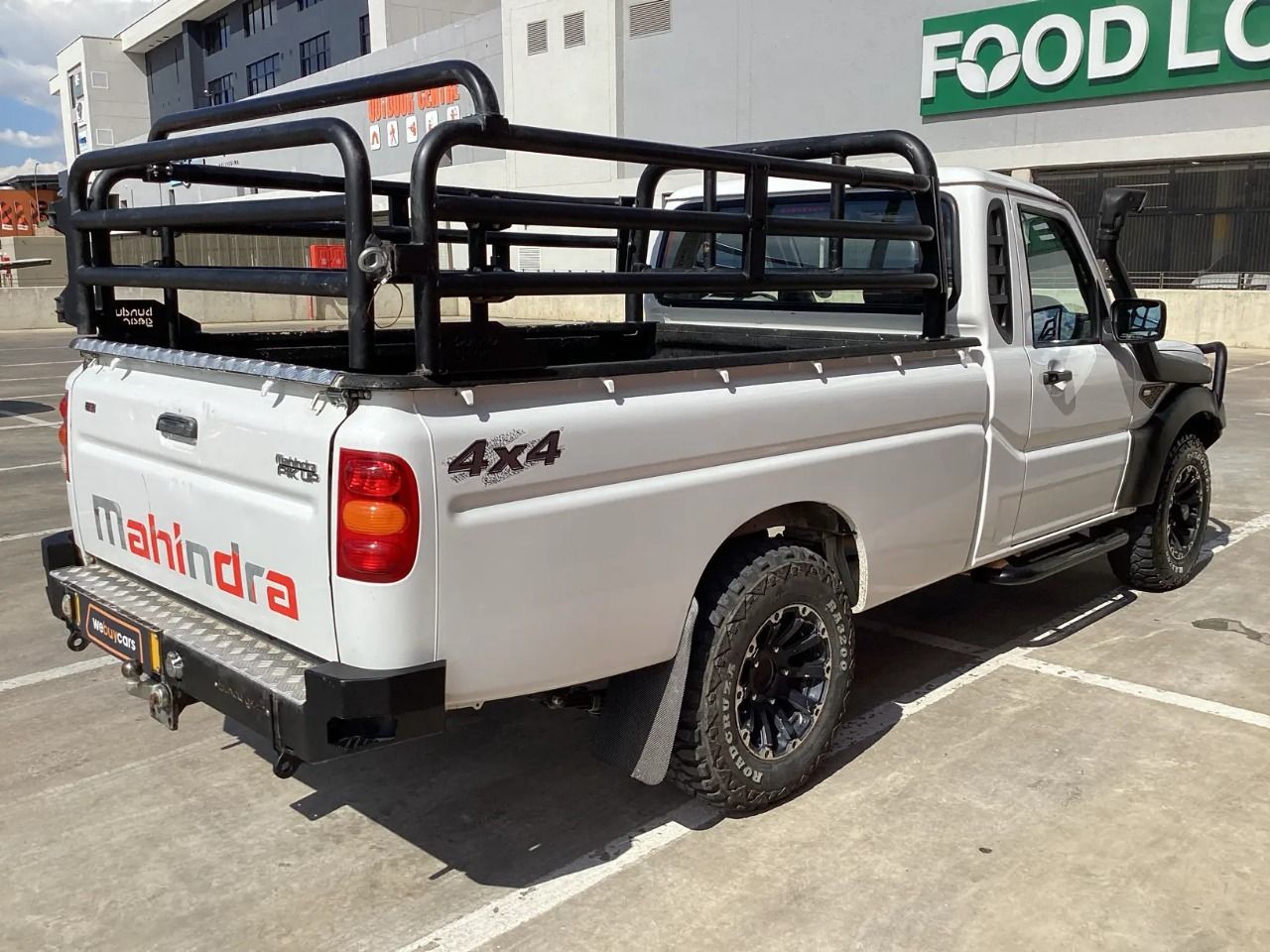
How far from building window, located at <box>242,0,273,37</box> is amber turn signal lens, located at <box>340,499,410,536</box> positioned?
210 feet

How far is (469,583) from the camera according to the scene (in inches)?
112

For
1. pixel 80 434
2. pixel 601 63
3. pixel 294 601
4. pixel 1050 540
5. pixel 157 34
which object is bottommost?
pixel 1050 540

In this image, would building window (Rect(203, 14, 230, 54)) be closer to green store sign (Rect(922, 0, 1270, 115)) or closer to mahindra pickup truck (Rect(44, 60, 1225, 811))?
green store sign (Rect(922, 0, 1270, 115))

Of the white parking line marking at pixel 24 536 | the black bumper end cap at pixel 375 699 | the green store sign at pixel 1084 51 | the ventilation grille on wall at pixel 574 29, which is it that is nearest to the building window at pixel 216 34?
the ventilation grille on wall at pixel 574 29

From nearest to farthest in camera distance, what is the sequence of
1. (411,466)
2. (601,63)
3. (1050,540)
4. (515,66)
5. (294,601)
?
(411,466), (294,601), (1050,540), (601,63), (515,66)

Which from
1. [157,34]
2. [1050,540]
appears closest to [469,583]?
[1050,540]

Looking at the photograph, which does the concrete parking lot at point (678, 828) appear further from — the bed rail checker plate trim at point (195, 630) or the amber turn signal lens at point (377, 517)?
the amber turn signal lens at point (377, 517)

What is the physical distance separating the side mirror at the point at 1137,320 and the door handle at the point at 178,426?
13.7 feet

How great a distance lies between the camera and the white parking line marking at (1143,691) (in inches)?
178

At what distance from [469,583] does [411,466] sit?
350 millimetres

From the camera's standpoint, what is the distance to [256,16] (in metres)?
61.2

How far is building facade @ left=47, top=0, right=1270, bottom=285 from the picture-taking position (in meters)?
21.7

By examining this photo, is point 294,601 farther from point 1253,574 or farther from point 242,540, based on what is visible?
point 1253,574

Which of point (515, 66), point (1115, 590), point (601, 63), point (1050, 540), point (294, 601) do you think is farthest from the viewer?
point (515, 66)
